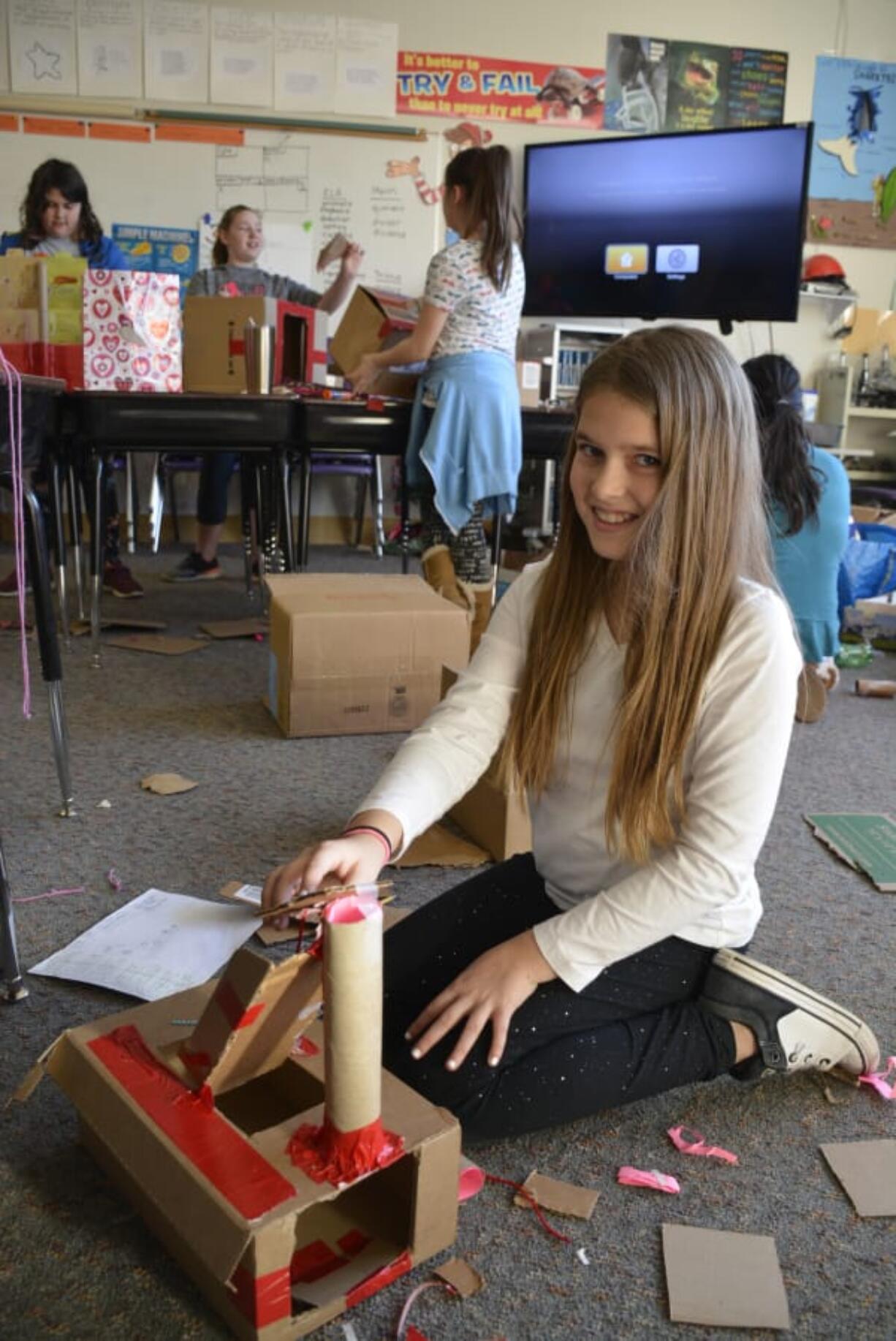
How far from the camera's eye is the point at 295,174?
4.83 meters

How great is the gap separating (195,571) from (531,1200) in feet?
10.8

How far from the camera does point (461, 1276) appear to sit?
2.99ft

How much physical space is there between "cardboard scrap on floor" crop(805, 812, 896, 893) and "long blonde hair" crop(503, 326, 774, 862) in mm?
822

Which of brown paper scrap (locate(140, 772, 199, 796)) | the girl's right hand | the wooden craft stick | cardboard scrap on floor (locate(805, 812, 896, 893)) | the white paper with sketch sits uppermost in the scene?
the wooden craft stick

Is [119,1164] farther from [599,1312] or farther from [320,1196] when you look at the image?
[599,1312]

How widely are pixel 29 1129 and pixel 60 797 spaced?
887 mm

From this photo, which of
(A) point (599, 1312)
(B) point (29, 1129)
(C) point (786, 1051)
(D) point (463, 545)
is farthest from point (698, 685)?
(D) point (463, 545)

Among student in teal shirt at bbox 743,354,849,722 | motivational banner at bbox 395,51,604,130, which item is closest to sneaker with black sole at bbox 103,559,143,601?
student in teal shirt at bbox 743,354,849,722

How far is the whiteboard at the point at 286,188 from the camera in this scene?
4.69 metres

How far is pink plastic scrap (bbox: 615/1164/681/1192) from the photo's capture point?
1034 mm

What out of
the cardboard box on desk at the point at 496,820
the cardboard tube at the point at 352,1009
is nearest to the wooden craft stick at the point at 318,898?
the cardboard tube at the point at 352,1009

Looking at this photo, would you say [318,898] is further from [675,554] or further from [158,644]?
[158,644]

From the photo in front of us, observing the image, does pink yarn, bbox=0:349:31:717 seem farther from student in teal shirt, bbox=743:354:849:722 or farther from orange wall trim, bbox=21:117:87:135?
orange wall trim, bbox=21:117:87:135

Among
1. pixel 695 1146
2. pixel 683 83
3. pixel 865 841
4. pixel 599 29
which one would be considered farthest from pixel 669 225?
pixel 695 1146
